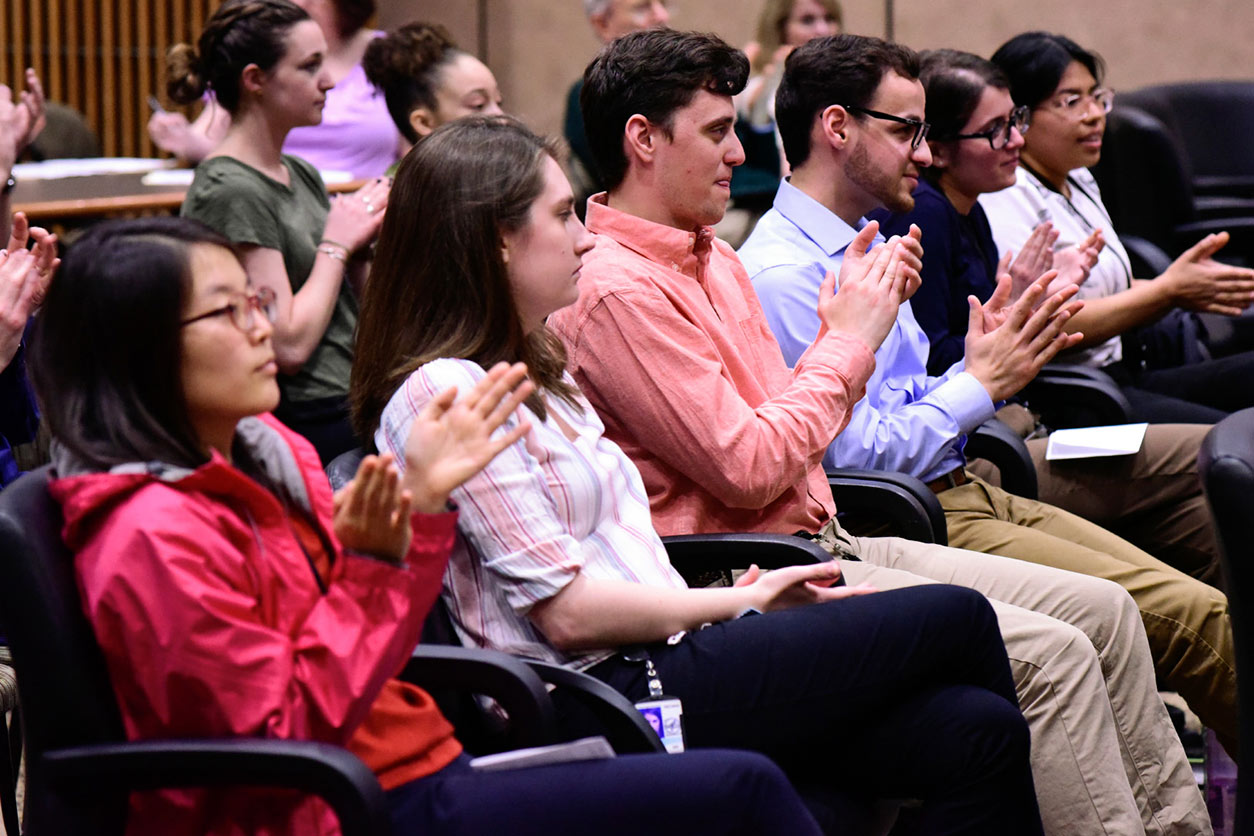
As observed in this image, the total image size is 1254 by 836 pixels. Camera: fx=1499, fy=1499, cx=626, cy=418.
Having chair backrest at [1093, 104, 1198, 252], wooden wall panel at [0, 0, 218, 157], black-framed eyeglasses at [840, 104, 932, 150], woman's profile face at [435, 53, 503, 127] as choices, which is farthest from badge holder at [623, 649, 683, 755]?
wooden wall panel at [0, 0, 218, 157]

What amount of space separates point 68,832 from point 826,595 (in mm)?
873

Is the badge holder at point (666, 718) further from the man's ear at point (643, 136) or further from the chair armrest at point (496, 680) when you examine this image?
the man's ear at point (643, 136)

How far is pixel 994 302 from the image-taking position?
2492 mm

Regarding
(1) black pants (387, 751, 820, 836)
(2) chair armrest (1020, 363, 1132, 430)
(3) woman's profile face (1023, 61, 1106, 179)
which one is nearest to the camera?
(1) black pants (387, 751, 820, 836)

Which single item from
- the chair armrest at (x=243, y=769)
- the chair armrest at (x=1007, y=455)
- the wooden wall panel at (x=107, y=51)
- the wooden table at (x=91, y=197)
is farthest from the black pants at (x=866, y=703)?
the wooden wall panel at (x=107, y=51)

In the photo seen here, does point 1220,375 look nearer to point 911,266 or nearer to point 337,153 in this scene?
point 911,266

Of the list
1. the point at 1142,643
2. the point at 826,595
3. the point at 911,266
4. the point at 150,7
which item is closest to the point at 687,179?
the point at 911,266

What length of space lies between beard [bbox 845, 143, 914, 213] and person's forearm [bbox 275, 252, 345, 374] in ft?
3.26

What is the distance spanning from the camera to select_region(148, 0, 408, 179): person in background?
3.85 meters

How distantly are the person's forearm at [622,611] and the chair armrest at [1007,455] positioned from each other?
1.11 metres

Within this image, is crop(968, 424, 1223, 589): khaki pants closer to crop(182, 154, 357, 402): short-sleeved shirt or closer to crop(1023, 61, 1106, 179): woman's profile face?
crop(1023, 61, 1106, 179): woman's profile face

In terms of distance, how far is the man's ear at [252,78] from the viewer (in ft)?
9.55

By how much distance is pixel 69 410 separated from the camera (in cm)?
134

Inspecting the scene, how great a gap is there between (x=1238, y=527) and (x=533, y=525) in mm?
699
